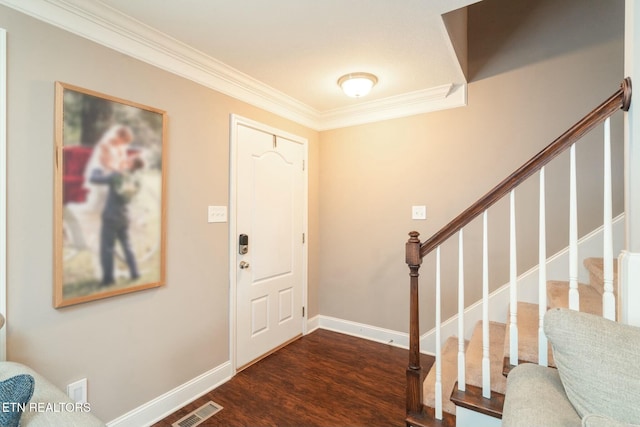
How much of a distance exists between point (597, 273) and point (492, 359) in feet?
2.67

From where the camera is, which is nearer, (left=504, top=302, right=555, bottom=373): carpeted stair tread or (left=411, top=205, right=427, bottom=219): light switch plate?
(left=504, top=302, right=555, bottom=373): carpeted stair tread

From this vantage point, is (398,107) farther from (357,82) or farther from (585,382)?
(585,382)

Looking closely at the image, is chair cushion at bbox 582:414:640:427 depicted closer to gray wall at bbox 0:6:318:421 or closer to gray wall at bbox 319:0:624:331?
gray wall at bbox 319:0:624:331

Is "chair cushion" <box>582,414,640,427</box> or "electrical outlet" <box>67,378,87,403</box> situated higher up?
"chair cushion" <box>582,414,640,427</box>

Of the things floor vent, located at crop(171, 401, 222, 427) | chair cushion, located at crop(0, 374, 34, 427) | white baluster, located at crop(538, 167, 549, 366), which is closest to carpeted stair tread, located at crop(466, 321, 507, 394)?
white baluster, located at crop(538, 167, 549, 366)

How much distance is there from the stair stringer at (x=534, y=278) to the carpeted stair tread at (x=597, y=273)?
0.44ft

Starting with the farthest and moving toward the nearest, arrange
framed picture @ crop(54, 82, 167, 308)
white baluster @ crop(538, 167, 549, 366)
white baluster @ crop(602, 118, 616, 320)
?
framed picture @ crop(54, 82, 167, 308), white baluster @ crop(538, 167, 549, 366), white baluster @ crop(602, 118, 616, 320)

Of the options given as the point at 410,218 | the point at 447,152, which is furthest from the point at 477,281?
the point at 447,152

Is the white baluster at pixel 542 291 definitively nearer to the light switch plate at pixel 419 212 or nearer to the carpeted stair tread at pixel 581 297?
the carpeted stair tread at pixel 581 297

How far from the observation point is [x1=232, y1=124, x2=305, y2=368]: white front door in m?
2.38

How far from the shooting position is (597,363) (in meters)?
0.83

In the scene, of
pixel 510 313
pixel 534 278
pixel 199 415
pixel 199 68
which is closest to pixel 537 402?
pixel 510 313

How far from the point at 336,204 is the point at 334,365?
1.54 m

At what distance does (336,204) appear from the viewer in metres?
3.15
